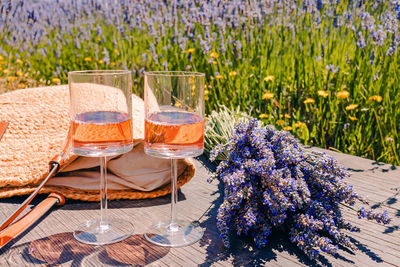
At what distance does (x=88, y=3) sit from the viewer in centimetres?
509

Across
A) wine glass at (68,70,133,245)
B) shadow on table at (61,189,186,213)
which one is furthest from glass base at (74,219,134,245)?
shadow on table at (61,189,186,213)

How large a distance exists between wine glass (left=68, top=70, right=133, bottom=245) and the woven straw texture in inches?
12.8

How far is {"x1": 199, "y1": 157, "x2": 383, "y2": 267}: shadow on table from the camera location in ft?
4.02

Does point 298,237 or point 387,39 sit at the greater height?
point 387,39

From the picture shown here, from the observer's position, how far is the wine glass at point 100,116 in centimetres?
129

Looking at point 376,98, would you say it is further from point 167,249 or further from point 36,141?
point 36,141

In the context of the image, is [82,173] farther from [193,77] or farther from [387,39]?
[387,39]

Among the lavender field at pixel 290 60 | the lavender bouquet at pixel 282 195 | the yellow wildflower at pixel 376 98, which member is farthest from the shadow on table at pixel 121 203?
the yellow wildflower at pixel 376 98

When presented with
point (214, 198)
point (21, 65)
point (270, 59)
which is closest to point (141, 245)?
point (214, 198)

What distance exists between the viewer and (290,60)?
11.3ft

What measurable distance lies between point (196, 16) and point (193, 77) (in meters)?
2.73

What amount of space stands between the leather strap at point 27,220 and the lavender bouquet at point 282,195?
2.31 ft

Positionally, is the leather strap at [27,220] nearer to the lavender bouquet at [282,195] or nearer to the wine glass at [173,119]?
the wine glass at [173,119]

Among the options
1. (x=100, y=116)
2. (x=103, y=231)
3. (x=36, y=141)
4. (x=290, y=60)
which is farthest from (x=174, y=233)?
Result: (x=290, y=60)
